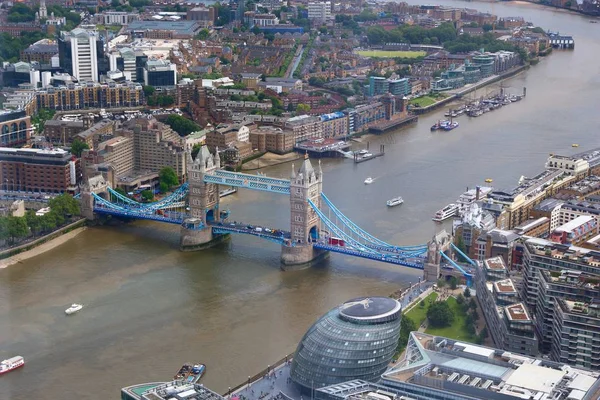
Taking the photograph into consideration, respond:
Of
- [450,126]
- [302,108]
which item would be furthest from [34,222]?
[450,126]

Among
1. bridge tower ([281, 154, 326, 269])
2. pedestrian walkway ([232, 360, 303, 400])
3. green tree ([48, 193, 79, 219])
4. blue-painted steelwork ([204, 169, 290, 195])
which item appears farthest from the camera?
green tree ([48, 193, 79, 219])

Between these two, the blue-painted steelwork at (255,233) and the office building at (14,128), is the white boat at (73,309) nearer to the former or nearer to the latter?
the blue-painted steelwork at (255,233)

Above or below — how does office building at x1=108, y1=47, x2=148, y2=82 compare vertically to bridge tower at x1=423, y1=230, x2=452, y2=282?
above

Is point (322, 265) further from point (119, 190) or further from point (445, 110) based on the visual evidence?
point (445, 110)

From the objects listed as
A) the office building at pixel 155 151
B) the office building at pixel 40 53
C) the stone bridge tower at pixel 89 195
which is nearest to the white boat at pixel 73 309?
the stone bridge tower at pixel 89 195

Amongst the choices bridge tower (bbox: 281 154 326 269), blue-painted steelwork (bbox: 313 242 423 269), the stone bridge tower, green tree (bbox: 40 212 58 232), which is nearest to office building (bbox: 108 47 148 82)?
the stone bridge tower

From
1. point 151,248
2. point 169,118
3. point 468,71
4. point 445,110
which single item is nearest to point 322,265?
point 151,248

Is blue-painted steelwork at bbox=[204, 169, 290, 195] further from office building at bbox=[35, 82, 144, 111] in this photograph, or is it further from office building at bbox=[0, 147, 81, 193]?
office building at bbox=[35, 82, 144, 111]
